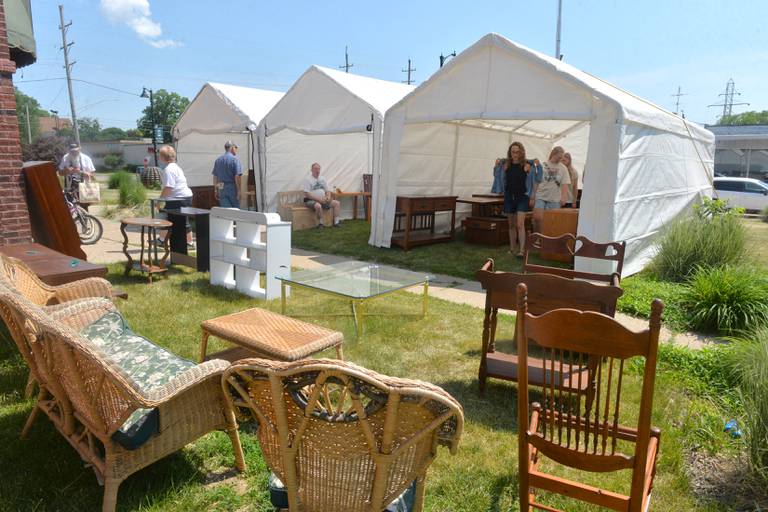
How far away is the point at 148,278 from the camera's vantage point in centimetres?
680

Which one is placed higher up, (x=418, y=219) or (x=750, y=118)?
(x=750, y=118)

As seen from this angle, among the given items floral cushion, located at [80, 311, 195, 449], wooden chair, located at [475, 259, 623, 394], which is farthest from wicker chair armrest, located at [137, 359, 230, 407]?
wooden chair, located at [475, 259, 623, 394]

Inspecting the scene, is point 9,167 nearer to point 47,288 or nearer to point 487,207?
point 47,288

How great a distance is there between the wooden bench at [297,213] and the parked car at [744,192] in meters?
16.3

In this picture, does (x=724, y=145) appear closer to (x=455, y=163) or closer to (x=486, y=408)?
(x=455, y=163)

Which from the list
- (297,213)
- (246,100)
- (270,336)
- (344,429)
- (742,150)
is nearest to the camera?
(344,429)

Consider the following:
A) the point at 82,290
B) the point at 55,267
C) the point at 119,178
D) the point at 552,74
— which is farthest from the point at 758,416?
the point at 119,178

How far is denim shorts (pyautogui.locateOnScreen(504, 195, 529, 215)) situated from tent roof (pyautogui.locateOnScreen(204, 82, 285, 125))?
21.7ft

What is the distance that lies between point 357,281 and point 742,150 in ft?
119

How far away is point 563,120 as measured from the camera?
8117 mm

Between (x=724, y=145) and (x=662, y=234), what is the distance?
29.5 m

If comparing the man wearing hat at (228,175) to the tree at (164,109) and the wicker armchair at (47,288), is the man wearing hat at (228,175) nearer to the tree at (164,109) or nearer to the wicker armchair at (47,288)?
the wicker armchair at (47,288)

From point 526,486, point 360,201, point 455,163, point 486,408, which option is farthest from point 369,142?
point 526,486

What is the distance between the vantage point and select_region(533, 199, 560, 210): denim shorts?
29.2 feet
